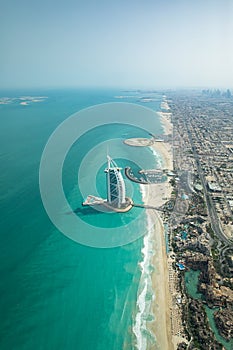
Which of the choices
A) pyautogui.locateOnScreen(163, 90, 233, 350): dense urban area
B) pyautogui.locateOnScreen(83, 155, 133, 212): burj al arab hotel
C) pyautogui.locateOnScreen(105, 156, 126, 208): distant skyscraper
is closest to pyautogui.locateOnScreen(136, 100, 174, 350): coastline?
pyautogui.locateOnScreen(163, 90, 233, 350): dense urban area

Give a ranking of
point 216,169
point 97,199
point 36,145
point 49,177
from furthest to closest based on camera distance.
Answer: point 36,145
point 216,169
point 49,177
point 97,199

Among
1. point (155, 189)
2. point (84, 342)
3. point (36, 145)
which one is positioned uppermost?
point (36, 145)

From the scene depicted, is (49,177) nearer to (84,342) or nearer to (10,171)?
(10,171)

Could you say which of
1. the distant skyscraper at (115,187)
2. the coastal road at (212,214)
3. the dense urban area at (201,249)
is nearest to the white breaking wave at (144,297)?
the dense urban area at (201,249)

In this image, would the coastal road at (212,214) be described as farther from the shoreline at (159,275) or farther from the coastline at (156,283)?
the coastline at (156,283)

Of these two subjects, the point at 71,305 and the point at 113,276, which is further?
the point at 113,276

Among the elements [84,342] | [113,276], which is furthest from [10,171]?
[84,342]

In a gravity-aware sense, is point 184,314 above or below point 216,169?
below

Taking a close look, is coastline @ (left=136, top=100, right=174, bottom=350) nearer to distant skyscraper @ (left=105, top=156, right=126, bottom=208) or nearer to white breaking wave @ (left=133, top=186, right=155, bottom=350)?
white breaking wave @ (left=133, top=186, right=155, bottom=350)
